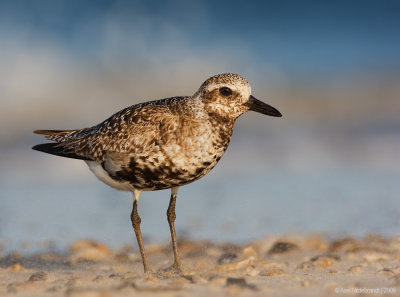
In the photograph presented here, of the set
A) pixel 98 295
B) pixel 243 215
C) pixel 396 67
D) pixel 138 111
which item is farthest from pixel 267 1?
pixel 98 295

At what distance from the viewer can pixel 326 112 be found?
2081 centimetres

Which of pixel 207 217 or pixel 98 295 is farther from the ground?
pixel 207 217

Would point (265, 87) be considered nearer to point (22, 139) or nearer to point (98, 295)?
point (22, 139)

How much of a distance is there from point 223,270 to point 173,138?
4.89ft

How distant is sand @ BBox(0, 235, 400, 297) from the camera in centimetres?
497

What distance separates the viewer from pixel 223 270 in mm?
6406

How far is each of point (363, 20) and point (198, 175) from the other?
2718 cm

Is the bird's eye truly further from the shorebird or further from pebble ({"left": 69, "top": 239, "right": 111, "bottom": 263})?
pebble ({"left": 69, "top": 239, "right": 111, "bottom": 263})

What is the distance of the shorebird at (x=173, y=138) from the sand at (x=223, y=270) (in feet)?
2.82

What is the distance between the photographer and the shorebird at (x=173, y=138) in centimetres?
652

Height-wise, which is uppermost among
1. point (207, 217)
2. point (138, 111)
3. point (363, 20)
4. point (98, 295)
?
point (363, 20)

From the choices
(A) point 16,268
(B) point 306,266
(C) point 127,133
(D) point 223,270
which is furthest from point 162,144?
(A) point 16,268

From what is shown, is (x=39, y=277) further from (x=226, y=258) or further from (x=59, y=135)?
(x=59, y=135)

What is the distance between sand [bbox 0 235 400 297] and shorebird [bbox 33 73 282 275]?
0.86 meters
